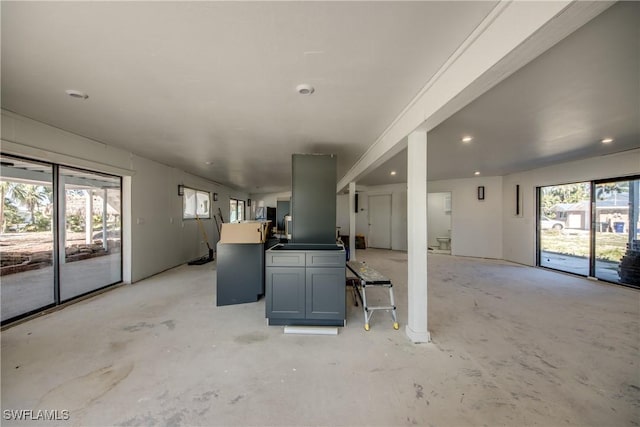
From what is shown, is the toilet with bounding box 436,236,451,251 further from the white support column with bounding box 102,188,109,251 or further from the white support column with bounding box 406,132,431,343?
the white support column with bounding box 102,188,109,251

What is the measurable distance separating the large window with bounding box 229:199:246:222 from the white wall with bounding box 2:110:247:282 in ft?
11.9

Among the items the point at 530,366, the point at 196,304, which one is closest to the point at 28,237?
the point at 196,304

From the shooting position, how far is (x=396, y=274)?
17.5 feet

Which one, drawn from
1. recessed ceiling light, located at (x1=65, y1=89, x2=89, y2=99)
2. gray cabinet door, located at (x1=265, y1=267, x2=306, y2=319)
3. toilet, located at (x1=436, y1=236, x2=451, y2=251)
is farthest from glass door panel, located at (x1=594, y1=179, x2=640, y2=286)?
recessed ceiling light, located at (x1=65, y1=89, x2=89, y2=99)

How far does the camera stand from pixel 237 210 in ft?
38.2

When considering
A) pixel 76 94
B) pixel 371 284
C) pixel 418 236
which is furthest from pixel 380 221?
pixel 76 94

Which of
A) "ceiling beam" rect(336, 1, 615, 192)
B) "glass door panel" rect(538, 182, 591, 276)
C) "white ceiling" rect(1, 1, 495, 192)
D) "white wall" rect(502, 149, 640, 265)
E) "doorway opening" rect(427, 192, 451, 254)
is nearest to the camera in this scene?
"ceiling beam" rect(336, 1, 615, 192)

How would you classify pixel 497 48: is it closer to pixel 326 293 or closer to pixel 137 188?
pixel 326 293

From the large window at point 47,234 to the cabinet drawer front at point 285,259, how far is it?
3.15 meters

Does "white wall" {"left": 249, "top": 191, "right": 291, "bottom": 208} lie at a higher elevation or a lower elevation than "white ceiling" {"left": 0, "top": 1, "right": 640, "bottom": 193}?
lower

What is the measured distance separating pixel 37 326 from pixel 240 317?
229cm

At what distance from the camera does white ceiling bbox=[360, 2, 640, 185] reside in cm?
157

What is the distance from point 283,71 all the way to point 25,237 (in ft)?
13.4

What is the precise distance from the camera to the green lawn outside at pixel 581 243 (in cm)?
451
